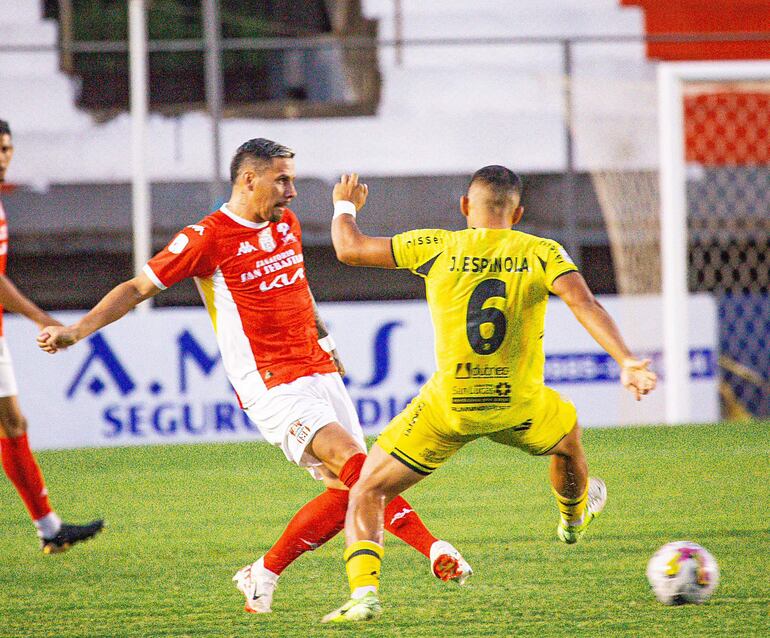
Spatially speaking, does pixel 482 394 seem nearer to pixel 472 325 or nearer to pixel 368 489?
pixel 472 325

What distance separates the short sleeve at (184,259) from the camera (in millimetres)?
4934

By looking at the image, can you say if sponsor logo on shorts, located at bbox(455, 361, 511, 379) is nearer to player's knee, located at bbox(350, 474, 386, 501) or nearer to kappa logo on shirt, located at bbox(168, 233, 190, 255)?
player's knee, located at bbox(350, 474, 386, 501)

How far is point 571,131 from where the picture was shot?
Answer: 13414 millimetres

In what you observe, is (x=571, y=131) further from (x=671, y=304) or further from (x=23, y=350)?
(x=23, y=350)

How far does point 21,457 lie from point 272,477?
2.71 metres

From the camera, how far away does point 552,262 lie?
458 cm

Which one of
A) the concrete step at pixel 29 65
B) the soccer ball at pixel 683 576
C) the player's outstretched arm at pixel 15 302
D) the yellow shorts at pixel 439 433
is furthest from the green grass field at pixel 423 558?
the concrete step at pixel 29 65

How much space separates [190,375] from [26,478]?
4724mm

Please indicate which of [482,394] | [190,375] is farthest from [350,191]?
[190,375]

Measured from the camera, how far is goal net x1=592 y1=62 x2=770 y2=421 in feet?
35.6

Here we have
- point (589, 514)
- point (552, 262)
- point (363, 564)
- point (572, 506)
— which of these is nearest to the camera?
point (363, 564)

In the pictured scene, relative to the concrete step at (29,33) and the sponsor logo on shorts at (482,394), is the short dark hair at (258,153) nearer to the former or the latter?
the sponsor logo on shorts at (482,394)

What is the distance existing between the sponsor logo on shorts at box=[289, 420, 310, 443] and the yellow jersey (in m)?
0.53

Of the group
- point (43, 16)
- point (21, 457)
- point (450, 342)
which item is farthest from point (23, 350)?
point (43, 16)
